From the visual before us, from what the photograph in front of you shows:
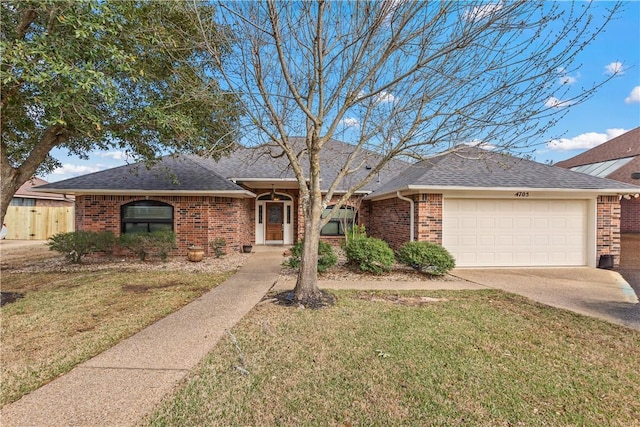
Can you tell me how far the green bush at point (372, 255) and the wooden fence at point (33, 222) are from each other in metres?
18.9

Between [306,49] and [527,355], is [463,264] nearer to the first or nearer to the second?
[527,355]

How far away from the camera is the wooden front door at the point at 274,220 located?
15.5 metres

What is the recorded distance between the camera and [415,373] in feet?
10.8

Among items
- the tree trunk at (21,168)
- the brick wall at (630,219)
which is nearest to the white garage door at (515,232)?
the tree trunk at (21,168)

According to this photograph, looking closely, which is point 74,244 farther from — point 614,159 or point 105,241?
point 614,159

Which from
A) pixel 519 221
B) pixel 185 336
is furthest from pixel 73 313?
pixel 519 221

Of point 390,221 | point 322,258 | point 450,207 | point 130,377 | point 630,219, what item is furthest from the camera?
point 630,219

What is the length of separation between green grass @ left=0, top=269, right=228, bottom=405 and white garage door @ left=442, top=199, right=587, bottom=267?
23.0 ft

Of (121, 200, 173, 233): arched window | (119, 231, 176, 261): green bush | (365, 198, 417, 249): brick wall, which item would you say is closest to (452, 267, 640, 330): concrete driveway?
(365, 198, 417, 249): brick wall

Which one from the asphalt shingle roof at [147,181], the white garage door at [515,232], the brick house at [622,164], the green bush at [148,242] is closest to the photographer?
the white garage door at [515,232]

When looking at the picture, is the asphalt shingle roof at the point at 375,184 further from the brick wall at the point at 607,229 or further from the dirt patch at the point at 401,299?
the dirt patch at the point at 401,299

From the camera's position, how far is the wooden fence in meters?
17.6

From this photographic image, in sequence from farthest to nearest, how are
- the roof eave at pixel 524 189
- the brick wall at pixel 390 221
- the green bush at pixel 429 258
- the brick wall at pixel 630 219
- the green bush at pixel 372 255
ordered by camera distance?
the brick wall at pixel 630 219, the brick wall at pixel 390 221, the roof eave at pixel 524 189, the green bush at pixel 372 255, the green bush at pixel 429 258

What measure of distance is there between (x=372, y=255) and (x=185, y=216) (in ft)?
23.4
